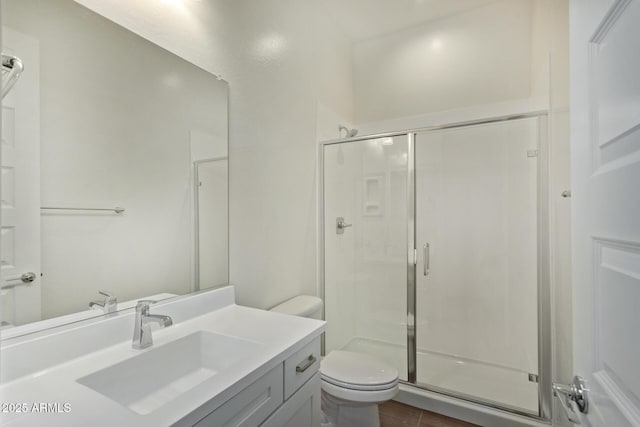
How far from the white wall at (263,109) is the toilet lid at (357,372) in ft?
1.56

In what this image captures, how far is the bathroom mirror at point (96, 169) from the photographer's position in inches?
35.7

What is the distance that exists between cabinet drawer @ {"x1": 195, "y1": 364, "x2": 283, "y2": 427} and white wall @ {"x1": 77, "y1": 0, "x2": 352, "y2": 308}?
0.70 m

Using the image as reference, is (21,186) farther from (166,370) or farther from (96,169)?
(166,370)

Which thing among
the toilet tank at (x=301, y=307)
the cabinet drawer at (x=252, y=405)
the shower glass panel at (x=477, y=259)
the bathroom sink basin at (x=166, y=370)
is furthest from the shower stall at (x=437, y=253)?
the cabinet drawer at (x=252, y=405)

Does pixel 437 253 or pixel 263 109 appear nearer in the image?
pixel 263 109

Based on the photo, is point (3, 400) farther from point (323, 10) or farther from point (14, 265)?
point (323, 10)

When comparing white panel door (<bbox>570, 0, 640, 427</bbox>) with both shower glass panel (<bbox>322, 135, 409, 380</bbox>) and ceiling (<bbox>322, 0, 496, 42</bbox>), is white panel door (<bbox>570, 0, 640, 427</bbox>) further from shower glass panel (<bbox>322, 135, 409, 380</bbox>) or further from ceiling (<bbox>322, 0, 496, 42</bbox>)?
ceiling (<bbox>322, 0, 496, 42</bbox>)

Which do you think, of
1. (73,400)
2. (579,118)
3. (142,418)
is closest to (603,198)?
(579,118)

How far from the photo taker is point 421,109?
278cm

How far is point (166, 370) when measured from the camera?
106 cm

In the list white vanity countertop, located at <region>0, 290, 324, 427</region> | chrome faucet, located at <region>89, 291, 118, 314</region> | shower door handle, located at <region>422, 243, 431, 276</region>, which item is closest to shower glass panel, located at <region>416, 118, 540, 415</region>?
shower door handle, located at <region>422, 243, 431, 276</region>

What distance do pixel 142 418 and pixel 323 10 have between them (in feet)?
8.81

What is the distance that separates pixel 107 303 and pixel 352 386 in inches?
45.9

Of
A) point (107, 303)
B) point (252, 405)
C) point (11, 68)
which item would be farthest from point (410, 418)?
point (11, 68)
